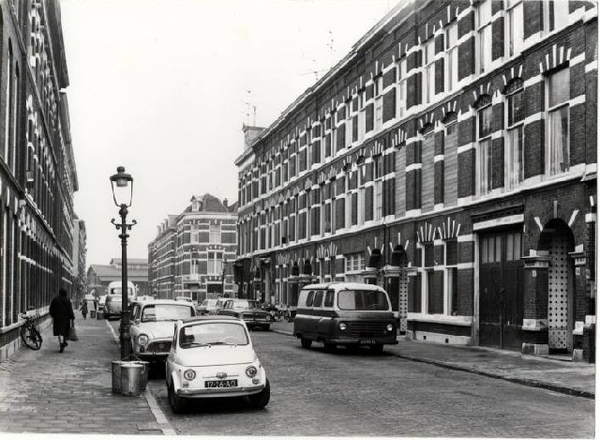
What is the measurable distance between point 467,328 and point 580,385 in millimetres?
10521

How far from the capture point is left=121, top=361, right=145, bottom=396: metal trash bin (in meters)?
14.2

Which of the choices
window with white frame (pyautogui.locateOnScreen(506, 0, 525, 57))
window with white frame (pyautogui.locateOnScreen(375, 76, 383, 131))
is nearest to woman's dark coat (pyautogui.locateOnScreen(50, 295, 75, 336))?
window with white frame (pyautogui.locateOnScreen(506, 0, 525, 57))

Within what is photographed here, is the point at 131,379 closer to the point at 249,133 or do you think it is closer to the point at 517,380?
the point at 517,380

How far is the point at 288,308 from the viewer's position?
48344 mm

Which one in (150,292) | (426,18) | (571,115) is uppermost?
(426,18)

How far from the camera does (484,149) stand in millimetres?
25234

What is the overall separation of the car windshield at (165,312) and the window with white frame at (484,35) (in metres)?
12.0

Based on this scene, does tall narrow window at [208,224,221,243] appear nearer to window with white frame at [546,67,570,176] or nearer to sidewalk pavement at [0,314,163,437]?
sidewalk pavement at [0,314,163,437]

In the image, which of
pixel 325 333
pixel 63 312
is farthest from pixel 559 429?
pixel 63 312

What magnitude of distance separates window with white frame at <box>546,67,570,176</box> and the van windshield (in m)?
6.04

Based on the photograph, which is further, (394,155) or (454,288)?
(394,155)

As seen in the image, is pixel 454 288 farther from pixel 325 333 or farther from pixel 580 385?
pixel 580 385

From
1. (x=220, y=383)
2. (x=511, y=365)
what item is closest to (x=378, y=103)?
(x=511, y=365)

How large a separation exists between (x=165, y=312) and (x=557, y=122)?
1124 centimetres
